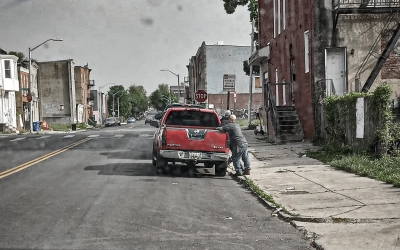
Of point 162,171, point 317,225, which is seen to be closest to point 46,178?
point 162,171

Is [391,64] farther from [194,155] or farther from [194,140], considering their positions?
[194,155]

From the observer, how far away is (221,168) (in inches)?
627

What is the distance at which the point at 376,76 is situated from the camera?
22.6 meters

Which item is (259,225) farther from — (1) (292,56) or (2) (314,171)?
(1) (292,56)

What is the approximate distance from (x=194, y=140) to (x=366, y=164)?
447cm

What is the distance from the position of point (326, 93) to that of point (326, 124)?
205 cm

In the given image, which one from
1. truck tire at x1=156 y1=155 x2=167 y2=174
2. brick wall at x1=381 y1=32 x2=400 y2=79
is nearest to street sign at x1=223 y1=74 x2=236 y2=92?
brick wall at x1=381 y1=32 x2=400 y2=79

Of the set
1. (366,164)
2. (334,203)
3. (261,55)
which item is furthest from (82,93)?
(334,203)

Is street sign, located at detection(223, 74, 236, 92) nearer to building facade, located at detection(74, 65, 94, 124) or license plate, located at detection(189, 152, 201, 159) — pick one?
license plate, located at detection(189, 152, 201, 159)

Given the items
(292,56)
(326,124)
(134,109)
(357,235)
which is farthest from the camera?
(134,109)

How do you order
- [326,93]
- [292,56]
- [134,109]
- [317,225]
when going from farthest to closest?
[134,109] → [292,56] → [326,93] → [317,225]

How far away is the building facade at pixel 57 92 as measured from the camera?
94250 mm

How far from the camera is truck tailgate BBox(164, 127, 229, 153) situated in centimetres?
1548

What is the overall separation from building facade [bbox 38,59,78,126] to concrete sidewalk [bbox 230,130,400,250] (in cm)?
8092
